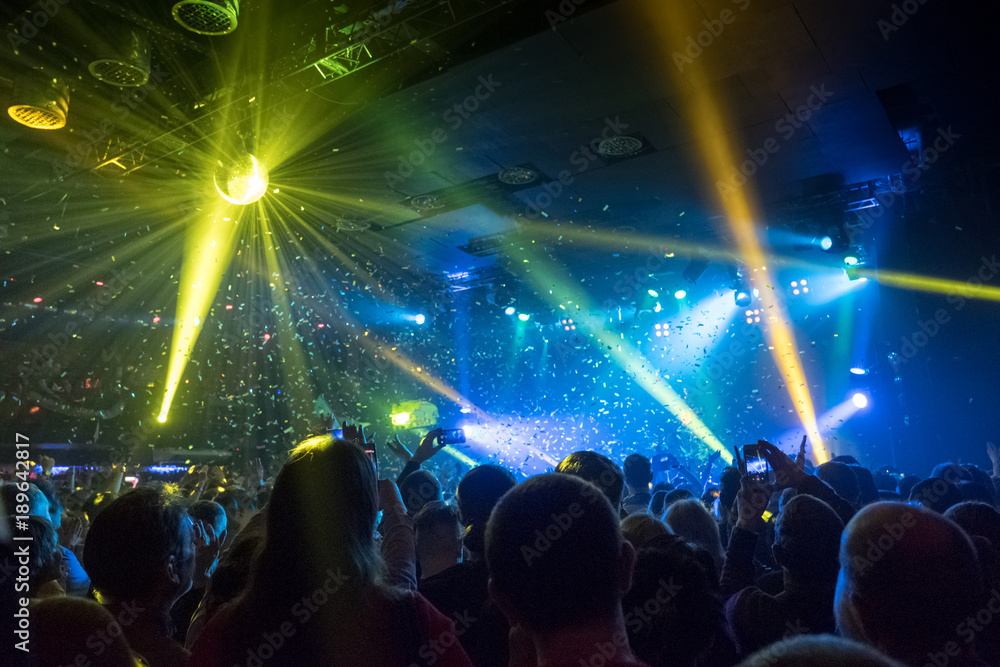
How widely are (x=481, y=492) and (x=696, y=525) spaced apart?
106 centimetres

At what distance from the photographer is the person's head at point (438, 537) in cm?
280

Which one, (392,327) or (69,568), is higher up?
(392,327)

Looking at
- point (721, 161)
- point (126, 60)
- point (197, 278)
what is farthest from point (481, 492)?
point (197, 278)

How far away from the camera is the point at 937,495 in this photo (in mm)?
3740

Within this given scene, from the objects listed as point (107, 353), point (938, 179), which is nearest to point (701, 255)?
point (938, 179)

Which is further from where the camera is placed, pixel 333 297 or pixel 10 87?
pixel 333 297

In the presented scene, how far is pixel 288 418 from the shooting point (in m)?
16.0

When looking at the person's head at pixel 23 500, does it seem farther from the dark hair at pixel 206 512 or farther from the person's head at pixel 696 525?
the person's head at pixel 696 525

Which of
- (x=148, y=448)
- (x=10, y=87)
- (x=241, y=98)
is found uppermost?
(x=10, y=87)

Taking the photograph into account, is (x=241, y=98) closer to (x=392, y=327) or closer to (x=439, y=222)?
(x=439, y=222)

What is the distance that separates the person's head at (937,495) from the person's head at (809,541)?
201 cm

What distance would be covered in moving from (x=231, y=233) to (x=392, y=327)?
7135 mm

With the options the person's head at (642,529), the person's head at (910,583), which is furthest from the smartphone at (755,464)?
the person's head at (910,583)

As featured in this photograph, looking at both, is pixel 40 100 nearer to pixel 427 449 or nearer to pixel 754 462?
pixel 427 449
